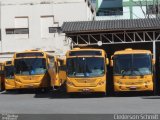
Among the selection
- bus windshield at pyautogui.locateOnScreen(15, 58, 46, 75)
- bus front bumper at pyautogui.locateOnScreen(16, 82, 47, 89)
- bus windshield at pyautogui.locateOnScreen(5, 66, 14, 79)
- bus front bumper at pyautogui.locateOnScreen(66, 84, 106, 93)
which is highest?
bus windshield at pyautogui.locateOnScreen(15, 58, 46, 75)

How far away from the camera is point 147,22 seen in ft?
118

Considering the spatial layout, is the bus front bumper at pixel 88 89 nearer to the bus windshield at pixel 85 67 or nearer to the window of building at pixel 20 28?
the bus windshield at pixel 85 67

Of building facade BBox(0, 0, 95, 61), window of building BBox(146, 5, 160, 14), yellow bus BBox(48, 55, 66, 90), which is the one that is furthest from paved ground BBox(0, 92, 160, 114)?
window of building BBox(146, 5, 160, 14)

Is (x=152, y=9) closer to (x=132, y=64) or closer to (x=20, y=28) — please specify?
(x=20, y=28)

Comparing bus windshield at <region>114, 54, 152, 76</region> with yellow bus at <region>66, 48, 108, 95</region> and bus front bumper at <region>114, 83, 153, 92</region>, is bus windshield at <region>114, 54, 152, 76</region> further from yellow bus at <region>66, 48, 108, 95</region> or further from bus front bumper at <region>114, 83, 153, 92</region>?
yellow bus at <region>66, 48, 108, 95</region>

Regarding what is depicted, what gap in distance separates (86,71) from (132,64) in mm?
2557

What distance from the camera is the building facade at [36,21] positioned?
52188 millimetres

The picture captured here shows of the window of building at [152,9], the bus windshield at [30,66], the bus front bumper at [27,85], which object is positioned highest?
the window of building at [152,9]

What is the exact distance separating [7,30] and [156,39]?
66.8 ft

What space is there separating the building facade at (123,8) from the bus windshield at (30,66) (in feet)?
125

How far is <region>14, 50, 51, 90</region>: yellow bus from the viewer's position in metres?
33.4

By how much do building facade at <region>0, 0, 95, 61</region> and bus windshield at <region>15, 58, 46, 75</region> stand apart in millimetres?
18215

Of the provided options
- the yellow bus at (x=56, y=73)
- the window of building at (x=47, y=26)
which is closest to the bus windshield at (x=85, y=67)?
the yellow bus at (x=56, y=73)

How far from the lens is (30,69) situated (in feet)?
110
